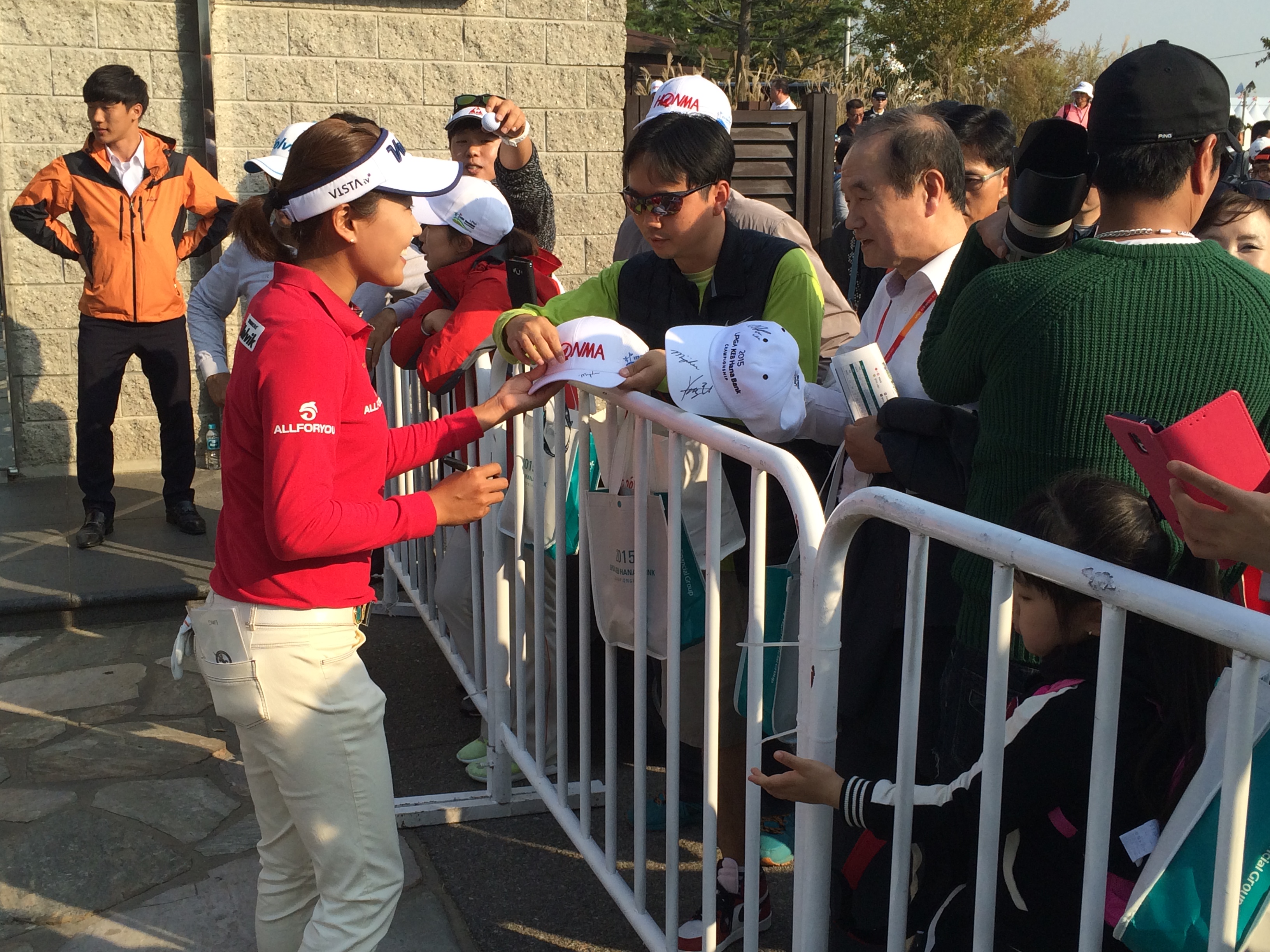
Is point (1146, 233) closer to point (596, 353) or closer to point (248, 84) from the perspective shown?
point (596, 353)

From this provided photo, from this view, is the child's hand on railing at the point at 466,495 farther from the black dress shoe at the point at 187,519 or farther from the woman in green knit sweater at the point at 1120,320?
the black dress shoe at the point at 187,519

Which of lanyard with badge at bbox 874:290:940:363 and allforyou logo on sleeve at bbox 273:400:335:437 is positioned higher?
lanyard with badge at bbox 874:290:940:363

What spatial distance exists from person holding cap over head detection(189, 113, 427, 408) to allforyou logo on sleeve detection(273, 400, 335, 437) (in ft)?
8.50

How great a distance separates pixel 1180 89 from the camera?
192 centimetres

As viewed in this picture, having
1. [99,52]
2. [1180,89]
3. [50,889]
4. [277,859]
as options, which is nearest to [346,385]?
[277,859]

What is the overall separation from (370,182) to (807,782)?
4.38 ft

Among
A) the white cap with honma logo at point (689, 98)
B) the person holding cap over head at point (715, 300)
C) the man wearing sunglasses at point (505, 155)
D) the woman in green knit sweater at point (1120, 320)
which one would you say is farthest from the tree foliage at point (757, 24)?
the woman in green knit sweater at point (1120, 320)

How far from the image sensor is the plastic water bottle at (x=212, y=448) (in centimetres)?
728

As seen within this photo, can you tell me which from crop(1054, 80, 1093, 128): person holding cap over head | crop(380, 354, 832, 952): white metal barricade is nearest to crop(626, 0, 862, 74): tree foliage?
crop(1054, 80, 1093, 128): person holding cap over head

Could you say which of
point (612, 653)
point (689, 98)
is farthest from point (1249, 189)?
point (689, 98)

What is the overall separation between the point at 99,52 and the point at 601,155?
2995 mm

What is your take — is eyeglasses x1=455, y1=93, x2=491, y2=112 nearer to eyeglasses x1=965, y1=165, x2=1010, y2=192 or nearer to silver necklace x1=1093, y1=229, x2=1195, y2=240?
eyeglasses x1=965, y1=165, x2=1010, y2=192

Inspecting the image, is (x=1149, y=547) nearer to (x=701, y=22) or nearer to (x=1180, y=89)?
(x=1180, y=89)

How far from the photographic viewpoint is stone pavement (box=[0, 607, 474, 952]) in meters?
3.06
